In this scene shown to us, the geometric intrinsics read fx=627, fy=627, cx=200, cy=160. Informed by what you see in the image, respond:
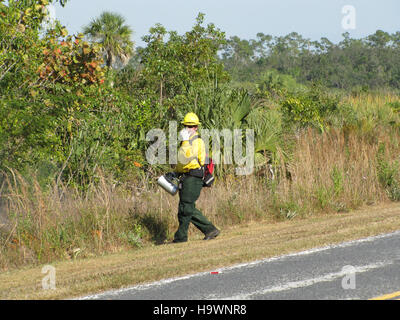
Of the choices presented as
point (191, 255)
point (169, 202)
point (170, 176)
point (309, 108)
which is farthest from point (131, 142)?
point (309, 108)

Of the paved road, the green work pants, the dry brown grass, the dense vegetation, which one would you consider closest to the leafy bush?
the dense vegetation

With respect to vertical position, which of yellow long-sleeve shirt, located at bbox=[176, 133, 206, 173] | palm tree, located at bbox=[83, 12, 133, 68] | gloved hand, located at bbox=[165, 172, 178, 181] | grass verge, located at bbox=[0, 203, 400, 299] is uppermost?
palm tree, located at bbox=[83, 12, 133, 68]

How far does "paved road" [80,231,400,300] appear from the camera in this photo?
6.15m

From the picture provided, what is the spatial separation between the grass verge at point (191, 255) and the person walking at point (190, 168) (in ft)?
1.61

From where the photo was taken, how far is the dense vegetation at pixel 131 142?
10.1m

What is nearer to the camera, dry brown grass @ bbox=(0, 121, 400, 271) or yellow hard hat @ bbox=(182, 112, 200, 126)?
dry brown grass @ bbox=(0, 121, 400, 271)

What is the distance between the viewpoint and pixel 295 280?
673cm

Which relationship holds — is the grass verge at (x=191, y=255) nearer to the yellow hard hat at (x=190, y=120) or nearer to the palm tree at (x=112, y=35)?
the yellow hard hat at (x=190, y=120)

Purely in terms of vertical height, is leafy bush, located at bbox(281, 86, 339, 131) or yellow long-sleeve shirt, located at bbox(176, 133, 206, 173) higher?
leafy bush, located at bbox(281, 86, 339, 131)

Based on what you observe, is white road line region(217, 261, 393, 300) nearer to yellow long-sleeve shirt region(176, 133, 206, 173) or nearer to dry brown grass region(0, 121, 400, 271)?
yellow long-sleeve shirt region(176, 133, 206, 173)

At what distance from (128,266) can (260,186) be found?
5.45m

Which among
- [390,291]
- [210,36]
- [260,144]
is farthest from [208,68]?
[390,291]

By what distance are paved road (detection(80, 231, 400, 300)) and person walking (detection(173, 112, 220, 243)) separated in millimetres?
2374

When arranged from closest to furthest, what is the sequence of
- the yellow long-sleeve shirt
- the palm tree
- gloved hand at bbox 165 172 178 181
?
the yellow long-sleeve shirt < gloved hand at bbox 165 172 178 181 < the palm tree
